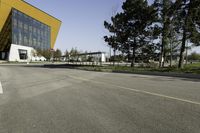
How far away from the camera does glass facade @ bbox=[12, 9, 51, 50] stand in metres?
75.5

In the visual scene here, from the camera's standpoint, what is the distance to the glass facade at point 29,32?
75.5 metres

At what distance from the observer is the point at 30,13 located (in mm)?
83438

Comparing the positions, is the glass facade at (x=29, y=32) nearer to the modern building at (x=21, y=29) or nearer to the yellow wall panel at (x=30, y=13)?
the modern building at (x=21, y=29)

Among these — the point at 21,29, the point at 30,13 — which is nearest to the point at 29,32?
the point at 21,29

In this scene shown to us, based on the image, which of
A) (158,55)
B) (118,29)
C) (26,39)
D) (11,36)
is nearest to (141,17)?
(118,29)

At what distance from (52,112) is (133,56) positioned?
109ft

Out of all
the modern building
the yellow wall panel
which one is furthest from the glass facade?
the yellow wall panel

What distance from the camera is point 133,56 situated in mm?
38250

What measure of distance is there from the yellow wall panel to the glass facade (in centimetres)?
168

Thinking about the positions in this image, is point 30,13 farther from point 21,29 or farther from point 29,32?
point 21,29

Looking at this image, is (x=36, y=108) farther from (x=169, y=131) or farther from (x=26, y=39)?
(x=26, y=39)

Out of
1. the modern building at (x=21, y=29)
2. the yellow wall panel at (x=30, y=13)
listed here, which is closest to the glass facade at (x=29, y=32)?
the modern building at (x=21, y=29)

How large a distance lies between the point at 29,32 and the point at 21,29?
19.8ft

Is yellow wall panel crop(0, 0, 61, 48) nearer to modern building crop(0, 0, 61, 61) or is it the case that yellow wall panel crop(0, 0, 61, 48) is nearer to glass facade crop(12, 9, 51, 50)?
modern building crop(0, 0, 61, 61)
